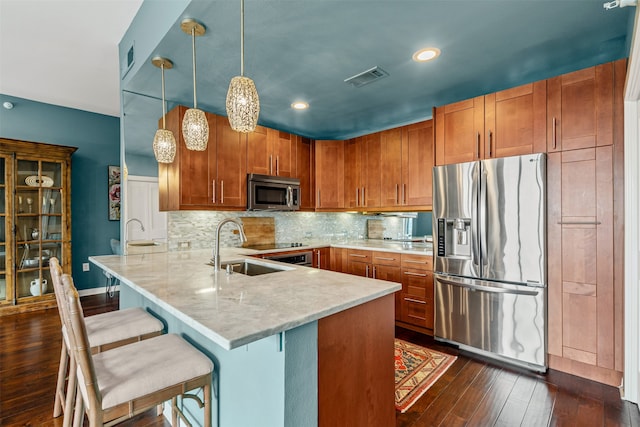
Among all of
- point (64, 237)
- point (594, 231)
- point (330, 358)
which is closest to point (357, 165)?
point (594, 231)

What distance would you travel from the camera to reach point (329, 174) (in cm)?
435

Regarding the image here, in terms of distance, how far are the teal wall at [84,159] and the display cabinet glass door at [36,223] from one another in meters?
0.30

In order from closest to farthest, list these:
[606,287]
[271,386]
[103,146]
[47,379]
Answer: [271,386] → [606,287] → [47,379] → [103,146]

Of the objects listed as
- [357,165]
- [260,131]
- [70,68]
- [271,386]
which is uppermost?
[70,68]

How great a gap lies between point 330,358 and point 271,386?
10.0 inches

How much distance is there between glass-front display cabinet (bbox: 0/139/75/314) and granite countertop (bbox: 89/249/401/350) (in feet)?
9.80

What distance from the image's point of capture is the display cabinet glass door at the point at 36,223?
3.84 meters

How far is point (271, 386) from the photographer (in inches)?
43.8

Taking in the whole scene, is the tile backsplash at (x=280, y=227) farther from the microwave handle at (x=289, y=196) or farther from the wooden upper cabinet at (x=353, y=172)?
the wooden upper cabinet at (x=353, y=172)

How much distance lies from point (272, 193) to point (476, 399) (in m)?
2.84

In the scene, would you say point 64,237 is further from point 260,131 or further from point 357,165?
point 357,165

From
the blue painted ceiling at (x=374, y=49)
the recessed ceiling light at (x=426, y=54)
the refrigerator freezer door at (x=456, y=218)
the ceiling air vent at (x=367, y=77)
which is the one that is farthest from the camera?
the refrigerator freezer door at (x=456, y=218)

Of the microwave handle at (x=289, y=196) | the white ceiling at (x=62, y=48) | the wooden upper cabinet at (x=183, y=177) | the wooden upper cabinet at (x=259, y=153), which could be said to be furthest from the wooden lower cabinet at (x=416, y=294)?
the white ceiling at (x=62, y=48)

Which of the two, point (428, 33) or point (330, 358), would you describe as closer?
point (330, 358)
